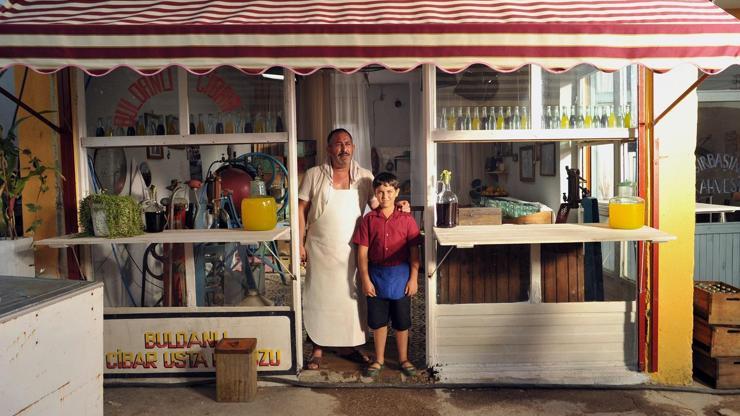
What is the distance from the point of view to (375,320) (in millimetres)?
4230

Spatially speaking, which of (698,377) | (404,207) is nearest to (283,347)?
(404,207)

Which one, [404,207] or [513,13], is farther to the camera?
[404,207]

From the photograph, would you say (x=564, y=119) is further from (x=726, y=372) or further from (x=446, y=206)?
(x=726, y=372)

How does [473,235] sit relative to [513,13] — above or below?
below

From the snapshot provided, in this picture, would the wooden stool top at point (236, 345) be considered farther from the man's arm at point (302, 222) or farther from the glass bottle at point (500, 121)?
the glass bottle at point (500, 121)

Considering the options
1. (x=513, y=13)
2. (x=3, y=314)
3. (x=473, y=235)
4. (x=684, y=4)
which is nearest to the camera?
(x=3, y=314)

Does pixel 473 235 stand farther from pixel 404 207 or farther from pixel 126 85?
pixel 126 85

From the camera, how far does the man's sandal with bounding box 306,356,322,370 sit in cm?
438

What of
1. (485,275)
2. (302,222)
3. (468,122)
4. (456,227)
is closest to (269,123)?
(302,222)

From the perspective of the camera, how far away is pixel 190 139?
4.12 metres

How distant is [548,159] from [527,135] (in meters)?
0.43

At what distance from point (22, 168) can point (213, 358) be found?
1.83m

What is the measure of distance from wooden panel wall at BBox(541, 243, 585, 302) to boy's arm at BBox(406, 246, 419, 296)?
850 millimetres

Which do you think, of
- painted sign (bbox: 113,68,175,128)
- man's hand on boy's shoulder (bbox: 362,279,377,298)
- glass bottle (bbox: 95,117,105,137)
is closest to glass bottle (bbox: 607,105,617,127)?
man's hand on boy's shoulder (bbox: 362,279,377,298)
